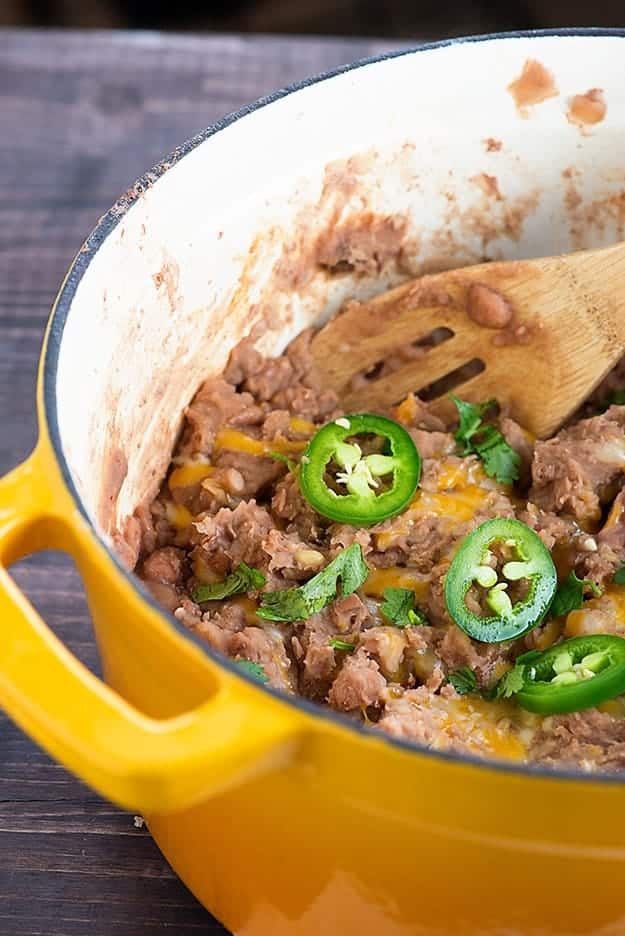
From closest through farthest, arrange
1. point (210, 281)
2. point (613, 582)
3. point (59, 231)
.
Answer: point (613, 582)
point (210, 281)
point (59, 231)

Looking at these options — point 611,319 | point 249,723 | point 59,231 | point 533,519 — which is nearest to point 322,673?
point 533,519

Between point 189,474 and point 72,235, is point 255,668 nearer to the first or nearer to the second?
point 189,474

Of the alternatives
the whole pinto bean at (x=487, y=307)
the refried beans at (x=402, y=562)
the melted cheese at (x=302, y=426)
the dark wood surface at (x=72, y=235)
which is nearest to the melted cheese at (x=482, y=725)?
the refried beans at (x=402, y=562)

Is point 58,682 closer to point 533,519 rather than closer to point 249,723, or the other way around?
point 249,723

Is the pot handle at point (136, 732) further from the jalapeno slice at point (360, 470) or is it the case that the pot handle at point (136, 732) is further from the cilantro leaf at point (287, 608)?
the jalapeno slice at point (360, 470)

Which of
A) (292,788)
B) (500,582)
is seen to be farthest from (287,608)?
(292,788)

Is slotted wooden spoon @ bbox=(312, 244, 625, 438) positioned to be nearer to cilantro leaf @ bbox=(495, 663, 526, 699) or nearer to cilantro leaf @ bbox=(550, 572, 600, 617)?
cilantro leaf @ bbox=(550, 572, 600, 617)
